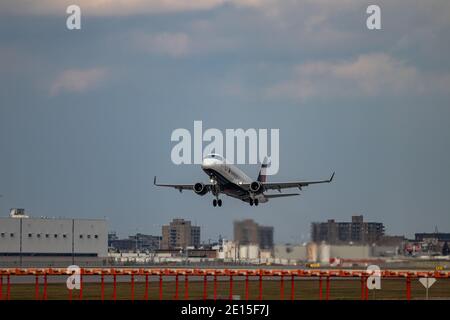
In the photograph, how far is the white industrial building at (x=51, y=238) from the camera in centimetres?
16900

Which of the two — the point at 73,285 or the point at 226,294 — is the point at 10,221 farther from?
the point at 226,294

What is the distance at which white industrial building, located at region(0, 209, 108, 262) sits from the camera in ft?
554

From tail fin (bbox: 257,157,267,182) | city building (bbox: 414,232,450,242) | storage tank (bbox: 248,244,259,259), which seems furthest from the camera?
tail fin (bbox: 257,157,267,182)

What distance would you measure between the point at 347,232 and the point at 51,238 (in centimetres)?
10496

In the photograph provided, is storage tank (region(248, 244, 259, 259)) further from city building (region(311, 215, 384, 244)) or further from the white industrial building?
the white industrial building

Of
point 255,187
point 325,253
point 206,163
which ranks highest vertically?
point 206,163

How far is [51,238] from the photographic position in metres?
173

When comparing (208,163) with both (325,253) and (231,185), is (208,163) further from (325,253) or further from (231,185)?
(325,253)

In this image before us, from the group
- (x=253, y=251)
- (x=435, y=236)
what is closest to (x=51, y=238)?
(x=435, y=236)

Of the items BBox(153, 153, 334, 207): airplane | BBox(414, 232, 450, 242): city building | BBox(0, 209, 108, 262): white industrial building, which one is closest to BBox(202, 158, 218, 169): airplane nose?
BBox(153, 153, 334, 207): airplane

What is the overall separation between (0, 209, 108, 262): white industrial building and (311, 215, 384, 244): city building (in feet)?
325

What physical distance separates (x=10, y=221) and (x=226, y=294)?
101m
